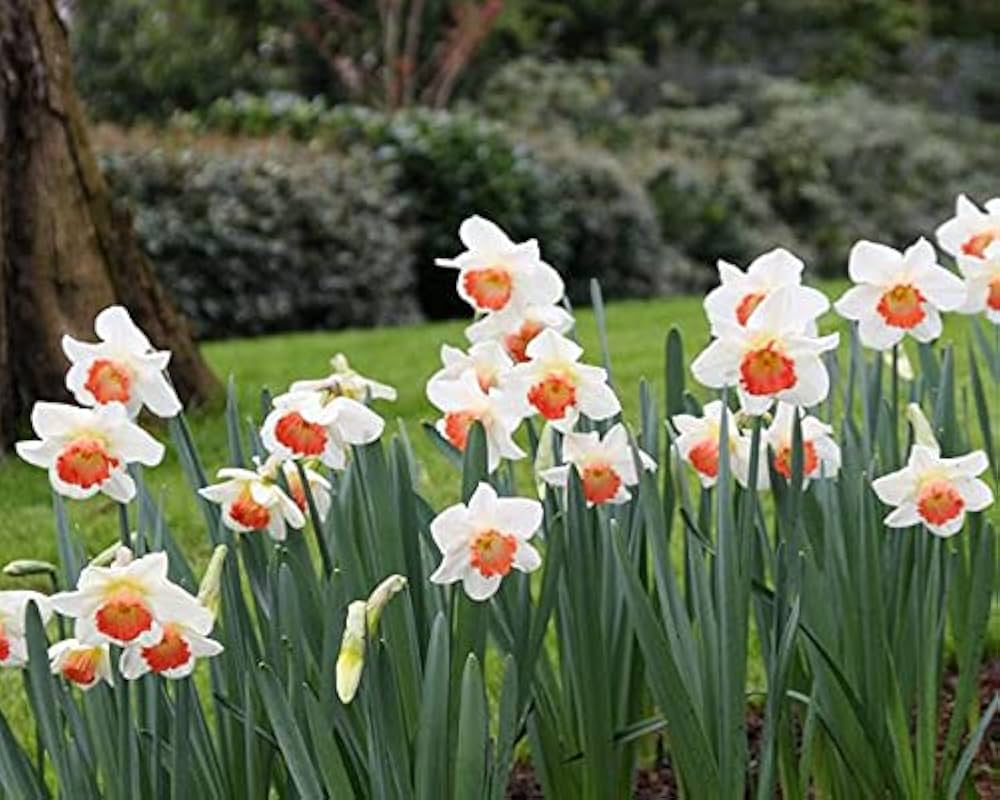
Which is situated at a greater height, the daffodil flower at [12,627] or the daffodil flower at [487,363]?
the daffodil flower at [487,363]

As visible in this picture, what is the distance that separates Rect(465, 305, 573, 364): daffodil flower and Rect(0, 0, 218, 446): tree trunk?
3382 millimetres

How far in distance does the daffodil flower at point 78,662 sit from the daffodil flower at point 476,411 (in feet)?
1.33

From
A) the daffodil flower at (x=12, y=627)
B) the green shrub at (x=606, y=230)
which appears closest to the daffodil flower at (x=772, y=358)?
the daffodil flower at (x=12, y=627)

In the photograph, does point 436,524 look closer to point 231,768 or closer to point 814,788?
point 231,768

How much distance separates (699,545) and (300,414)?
1.38ft

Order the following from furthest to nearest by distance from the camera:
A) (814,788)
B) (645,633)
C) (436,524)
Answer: (814,788), (645,633), (436,524)

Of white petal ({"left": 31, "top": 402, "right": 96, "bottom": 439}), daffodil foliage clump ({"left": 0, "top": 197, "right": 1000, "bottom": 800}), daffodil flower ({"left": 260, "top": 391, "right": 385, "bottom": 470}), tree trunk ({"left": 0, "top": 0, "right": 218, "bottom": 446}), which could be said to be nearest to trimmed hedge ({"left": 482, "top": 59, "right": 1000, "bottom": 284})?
tree trunk ({"left": 0, "top": 0, "right": 218, "bottom": 446})

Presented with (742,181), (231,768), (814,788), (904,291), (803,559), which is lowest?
(742,181)

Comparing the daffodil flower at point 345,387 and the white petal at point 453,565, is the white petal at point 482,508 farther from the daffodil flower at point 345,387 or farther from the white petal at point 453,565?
the daffodil flower at point 345,387

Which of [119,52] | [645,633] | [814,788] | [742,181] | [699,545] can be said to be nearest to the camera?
[645,633]

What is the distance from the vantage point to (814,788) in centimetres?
231

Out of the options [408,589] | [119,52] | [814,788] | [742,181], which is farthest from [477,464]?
[119,52]

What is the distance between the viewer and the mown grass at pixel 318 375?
14.0 feet

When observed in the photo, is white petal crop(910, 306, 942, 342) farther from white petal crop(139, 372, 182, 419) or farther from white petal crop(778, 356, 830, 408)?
white petal crop(139, 372, 182, 419)
